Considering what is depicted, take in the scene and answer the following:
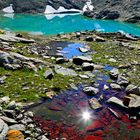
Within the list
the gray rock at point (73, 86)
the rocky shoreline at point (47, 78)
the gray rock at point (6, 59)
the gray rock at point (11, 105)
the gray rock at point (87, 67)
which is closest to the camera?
the rocky shoreline at point (47, 78)

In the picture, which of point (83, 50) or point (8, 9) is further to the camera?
point (8, 9)

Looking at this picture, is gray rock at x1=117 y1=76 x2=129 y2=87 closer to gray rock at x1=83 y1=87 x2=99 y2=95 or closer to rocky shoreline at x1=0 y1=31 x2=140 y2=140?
rocky shoreline at x1=0 y1=31 x2=140 y2=140

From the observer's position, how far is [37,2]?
655 feet

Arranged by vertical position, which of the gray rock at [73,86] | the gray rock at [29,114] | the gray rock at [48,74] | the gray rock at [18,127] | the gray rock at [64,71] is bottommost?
the gray rock at [73,86]

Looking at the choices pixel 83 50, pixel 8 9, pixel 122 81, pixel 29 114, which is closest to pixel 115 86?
pixel 122 81

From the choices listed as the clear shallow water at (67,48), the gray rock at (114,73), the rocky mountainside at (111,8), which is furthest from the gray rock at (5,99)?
the rocky mountainside at (111,8)

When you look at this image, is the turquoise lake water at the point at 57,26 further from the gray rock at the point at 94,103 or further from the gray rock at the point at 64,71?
the gray rock at the point at 94,103

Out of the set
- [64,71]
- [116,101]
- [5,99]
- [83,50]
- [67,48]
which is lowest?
[67,48]

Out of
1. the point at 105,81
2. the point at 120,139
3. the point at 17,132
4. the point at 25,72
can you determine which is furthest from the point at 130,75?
the point at 17,132

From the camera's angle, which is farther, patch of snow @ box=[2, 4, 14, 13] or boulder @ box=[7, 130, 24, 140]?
patch of snow @ box=[2, 4, 14, 13]

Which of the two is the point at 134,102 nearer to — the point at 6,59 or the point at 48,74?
the point at 48,74

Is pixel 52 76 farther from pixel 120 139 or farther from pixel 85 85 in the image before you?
pixel 120 139

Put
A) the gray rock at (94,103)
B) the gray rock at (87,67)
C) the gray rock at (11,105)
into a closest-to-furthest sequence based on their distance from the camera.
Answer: the gray rock at (11,105) → the gray rock at (94,103) → the gray rock at (87,67)

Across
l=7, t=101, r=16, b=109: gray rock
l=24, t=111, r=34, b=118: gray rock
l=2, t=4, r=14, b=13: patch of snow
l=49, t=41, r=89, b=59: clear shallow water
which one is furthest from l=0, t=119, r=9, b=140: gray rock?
l=2, t=4, r=14, b=13: patch of snow
